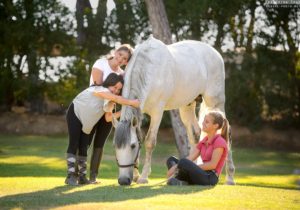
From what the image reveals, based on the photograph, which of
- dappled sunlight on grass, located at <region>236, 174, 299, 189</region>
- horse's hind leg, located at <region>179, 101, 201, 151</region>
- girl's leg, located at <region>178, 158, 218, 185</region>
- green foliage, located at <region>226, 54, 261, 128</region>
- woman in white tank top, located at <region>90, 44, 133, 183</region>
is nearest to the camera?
girl's leg, located at <region>178, 158, 218, 185</region>

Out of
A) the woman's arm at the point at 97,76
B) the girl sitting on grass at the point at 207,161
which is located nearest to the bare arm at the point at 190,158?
the girl sitting on grass at the point at 207,161

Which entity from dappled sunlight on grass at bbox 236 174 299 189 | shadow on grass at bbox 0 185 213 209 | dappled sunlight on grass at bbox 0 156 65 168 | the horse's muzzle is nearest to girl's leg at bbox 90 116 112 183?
the horse's muzzle

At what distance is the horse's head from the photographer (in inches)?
292

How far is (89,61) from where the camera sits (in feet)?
72.8

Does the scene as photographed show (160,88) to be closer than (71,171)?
No

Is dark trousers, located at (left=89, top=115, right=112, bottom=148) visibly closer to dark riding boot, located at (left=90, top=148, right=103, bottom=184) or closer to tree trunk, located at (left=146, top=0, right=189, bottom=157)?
dark riding boot, located at (left=90, top=148, right=103, bottom=184)

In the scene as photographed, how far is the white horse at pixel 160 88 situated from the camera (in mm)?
7520

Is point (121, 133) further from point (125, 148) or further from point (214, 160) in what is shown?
point (214, 160)

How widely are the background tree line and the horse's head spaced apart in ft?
42.9

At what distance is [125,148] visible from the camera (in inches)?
294

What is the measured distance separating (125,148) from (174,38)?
13860mm

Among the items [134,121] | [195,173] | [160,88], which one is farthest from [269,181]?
[134,121]

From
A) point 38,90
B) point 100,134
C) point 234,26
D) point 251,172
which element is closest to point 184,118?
point 100,134

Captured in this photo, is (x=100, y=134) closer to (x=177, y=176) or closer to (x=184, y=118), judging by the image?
(x=177, y=176)
